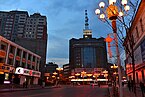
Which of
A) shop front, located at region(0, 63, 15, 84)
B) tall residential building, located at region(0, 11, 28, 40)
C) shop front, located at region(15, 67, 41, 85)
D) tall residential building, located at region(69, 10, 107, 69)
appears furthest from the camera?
tall residential building, located at region(69, 10, 107, 69)

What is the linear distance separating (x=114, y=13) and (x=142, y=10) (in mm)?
14588

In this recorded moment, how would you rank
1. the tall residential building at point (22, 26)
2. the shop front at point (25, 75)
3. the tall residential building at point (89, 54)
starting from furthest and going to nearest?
the tall residential building at point (89, 54) → the tall residential building at point (22, 26) → the shop front at point (25, 75)

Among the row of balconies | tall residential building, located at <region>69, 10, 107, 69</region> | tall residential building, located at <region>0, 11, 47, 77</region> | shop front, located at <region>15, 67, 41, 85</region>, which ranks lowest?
shop front, located at <region>15, 67, 41, 85</region>

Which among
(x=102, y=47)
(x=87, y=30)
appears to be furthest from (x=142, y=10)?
(x=87, y=30)

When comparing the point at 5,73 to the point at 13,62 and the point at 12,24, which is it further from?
the point at 12,24

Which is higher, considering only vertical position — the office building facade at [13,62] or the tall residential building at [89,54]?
the tall residential building at [89,54]

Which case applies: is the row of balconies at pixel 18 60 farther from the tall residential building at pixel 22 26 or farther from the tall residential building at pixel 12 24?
the tall residential building at pixel 12 24

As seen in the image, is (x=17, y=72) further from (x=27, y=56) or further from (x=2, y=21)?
(x=2, y=21)

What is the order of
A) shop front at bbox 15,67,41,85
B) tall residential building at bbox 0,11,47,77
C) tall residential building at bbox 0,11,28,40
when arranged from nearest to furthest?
shop front at bbox 15,67,41,85, tall residential building at bbox 0,11,47,77, tall residential building at bbox 0,11,28,40

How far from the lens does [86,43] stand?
462ft

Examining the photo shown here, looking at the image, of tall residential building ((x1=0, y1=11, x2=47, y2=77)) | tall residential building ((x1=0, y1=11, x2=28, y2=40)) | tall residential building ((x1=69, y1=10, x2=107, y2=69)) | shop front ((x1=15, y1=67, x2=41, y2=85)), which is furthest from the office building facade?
tall residential building ((x1=69, y1=10, x2=107, y2=69))

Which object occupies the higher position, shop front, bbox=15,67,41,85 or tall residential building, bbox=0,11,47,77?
tall residential building, bbox=0,11,47,77

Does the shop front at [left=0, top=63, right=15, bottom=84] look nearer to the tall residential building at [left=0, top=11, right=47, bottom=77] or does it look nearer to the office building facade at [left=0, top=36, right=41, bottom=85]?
the office building facade at [left=0, top=36, right=41, bottom=85]

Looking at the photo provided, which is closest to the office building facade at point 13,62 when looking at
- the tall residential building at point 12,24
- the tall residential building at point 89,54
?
the tall residential building at point 12,24
